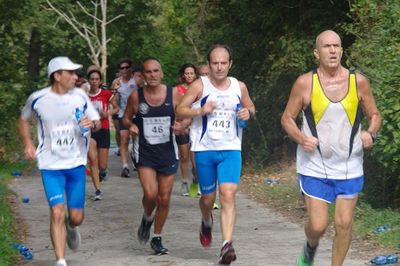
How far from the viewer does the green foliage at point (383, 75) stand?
1131 centimetres

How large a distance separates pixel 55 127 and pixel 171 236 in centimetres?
288

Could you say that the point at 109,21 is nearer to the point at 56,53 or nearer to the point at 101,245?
the point at 56,53

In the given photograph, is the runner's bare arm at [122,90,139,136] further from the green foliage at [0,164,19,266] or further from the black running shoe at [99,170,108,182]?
the black running shoe at [99,170,108,182]

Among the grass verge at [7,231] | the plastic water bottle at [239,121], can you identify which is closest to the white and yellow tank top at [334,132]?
the plastic water bottle at [239,121]

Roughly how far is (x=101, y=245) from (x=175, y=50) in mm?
31059

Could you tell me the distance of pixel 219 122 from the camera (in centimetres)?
989

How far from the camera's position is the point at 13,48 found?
22.3 meters

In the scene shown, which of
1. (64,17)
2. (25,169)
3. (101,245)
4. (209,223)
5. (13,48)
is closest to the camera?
(209,223)

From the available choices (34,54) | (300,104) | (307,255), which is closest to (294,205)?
(307,255)

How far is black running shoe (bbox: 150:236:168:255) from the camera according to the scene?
10.6m

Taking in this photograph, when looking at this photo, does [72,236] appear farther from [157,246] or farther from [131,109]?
[131,109]

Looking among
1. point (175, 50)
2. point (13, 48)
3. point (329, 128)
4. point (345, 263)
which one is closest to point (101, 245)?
point (345, 263)

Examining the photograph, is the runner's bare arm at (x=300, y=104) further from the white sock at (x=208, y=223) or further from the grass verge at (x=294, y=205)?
the grass verge at (x=294, y=205)

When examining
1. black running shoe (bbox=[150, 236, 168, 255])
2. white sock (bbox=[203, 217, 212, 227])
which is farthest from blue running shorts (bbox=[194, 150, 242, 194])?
black running shoe (bbox=[150, 236, 168, 255])
